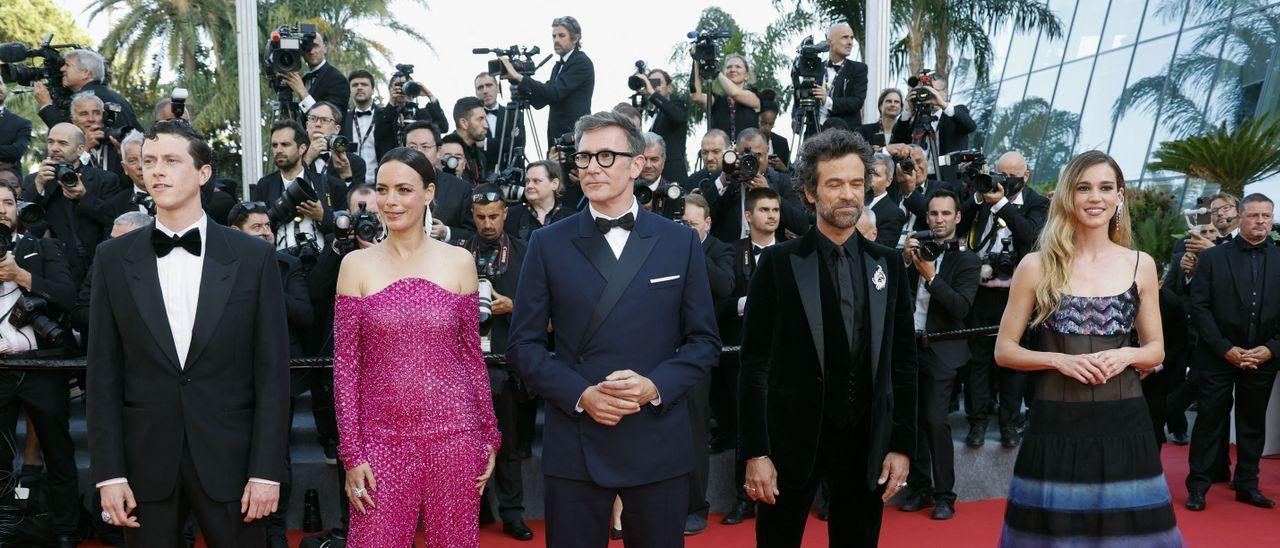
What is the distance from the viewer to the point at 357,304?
10.2 ft

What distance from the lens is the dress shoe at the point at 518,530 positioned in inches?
205

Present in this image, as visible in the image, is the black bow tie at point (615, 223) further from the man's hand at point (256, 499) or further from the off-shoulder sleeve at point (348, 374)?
the man's hand at point (256, 499)

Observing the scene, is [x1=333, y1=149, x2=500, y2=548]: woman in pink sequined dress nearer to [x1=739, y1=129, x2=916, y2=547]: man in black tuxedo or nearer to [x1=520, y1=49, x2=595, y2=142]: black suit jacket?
[x1=739, y1=129, x2=916, y2=547]: man in black tuxedo

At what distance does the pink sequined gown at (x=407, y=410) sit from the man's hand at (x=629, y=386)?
2.20 feet

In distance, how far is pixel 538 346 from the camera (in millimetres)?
2846

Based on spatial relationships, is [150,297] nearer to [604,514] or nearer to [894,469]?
[604,514]

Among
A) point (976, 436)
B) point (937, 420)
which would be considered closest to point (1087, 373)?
Answer: point (937, 420)

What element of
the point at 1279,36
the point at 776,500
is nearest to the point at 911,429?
the point at 776,500

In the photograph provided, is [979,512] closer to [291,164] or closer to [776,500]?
[776,500]

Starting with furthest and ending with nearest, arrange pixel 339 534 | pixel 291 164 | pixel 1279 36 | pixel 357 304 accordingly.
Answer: pixel 1279 36 < pixel 291 164 < pixel 339 534 < pixel 357 304

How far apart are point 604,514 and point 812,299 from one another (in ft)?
2.96

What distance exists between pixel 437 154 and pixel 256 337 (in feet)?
13.1

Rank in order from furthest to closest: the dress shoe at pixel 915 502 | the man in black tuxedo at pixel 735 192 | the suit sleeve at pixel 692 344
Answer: the man in black tuxedo at pixel 735 192
the dress shoe at pixel 915 502
the suit sleeve at pixel 692 344

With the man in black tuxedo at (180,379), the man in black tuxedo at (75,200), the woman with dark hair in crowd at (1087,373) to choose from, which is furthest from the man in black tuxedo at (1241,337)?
the man in black tuxedo at (75,200)
